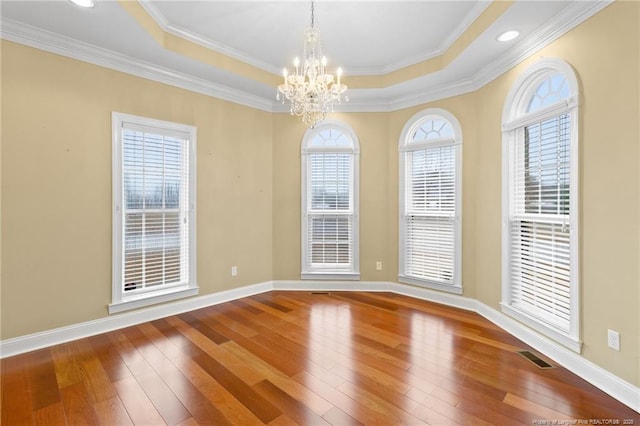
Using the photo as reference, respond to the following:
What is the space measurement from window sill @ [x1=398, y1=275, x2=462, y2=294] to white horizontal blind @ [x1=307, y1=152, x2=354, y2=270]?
82 cm

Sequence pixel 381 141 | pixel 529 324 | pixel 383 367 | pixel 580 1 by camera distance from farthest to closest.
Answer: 1. pixel 381 141
2. pixel 529 324
3. pixel 383 367
4. pixel 580 1

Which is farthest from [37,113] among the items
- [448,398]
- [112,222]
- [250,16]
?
[448,398]

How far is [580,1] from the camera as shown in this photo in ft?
7.38

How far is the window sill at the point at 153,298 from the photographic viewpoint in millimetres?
3207

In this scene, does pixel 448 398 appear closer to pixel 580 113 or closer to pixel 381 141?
pixel 580 113

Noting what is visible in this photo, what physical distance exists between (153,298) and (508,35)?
179 inches

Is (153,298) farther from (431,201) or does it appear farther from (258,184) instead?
(431,201)

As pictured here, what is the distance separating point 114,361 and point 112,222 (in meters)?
1.39

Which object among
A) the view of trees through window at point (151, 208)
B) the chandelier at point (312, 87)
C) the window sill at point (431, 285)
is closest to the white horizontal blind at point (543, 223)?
the window sill at point (431, 285)

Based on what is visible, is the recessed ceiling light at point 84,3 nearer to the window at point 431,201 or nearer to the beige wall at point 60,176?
the beige wall at point 60,176

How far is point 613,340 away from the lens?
2.12 m

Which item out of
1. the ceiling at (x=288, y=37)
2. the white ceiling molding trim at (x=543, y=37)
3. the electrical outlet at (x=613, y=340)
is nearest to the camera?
the electrical outlet at (x=613, y=340)

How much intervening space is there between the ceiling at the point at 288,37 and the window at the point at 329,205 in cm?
87

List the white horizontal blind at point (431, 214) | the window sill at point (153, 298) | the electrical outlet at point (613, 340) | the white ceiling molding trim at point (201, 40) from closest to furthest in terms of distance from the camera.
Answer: the electrical outlet at point (613, 340)
the white ceiling molding trim at point (201, 40)
the window sill at point (153, 298)
the white horizontal blind at point (431, 214)
